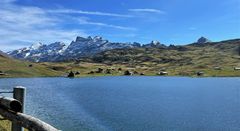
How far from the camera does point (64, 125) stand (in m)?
61.2

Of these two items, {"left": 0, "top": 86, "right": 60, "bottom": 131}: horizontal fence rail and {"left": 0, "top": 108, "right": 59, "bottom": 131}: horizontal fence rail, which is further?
{"left": 0, "top": 86, "right": 60, "bottom": 131}: horizontal fence rail

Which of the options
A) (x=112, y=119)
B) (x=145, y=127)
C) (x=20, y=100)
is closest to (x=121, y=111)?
(x=112, y=119)

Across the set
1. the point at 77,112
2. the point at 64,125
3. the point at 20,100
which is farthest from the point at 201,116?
the point at 20,100

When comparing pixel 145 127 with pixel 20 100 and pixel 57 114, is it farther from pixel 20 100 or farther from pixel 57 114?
pixel 20 100

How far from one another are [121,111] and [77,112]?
10029 millimetres

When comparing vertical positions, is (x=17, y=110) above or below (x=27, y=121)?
above

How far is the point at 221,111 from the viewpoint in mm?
86875

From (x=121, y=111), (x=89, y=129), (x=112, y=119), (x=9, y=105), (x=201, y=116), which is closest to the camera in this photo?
(x=9, y=105)

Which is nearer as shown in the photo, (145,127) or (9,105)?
(9,105)

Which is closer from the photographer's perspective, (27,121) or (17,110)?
(27,121)

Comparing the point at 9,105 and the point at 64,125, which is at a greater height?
the point at 9,105

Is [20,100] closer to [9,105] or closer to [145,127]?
[9,105]

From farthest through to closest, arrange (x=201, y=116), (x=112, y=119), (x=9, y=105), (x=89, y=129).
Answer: (x=201, y=116), (x=112, y=119), (x=89, y=129), (x=9, y=105)

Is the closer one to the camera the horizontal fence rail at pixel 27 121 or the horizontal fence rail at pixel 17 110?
the horizontal fence rail at pixel 27 121
